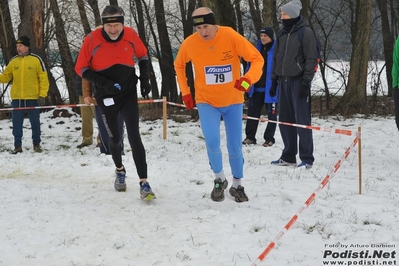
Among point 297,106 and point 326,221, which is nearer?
point 326,221

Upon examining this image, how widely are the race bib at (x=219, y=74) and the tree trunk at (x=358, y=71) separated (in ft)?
30.7

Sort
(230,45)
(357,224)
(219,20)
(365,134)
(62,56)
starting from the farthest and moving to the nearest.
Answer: (62,56), (219,20), (365,134), (230,45), (357,224)

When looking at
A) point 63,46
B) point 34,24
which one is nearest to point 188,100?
point 34,24

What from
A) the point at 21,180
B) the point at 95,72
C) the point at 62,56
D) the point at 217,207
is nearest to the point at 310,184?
the point at 217,207

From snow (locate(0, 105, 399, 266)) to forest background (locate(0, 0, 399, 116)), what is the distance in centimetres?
580

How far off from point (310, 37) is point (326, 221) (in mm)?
2930

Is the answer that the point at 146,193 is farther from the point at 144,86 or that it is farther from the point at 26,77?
the point at 26,77

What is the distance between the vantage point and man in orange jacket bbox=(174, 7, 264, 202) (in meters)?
4.78

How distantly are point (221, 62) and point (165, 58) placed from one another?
16.1m

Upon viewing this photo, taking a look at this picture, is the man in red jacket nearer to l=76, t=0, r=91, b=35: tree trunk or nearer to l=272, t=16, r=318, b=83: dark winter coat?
l=272, t=16, r=318, b=83: dark winter coat

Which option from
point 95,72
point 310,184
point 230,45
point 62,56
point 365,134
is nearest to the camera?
point 230,45

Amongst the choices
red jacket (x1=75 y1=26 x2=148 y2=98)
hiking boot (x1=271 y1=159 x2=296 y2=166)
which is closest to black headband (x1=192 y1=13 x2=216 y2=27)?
red jacket (x1=75 y1=26 x2=148 y2=98)

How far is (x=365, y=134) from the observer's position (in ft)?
32.0

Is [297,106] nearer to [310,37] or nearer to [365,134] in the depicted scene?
[310,37]
